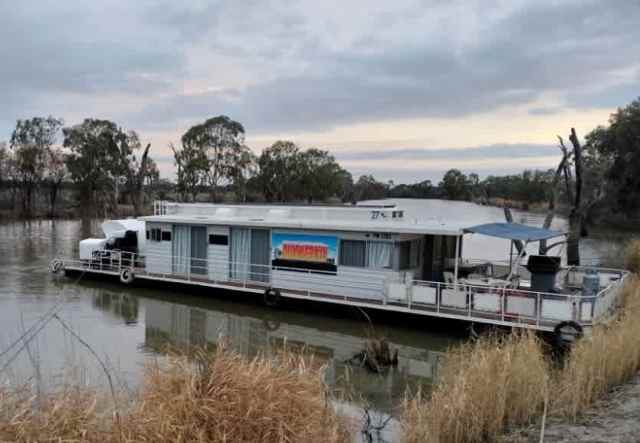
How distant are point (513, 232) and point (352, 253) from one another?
3785 mm

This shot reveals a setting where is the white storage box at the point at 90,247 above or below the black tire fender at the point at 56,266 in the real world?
above

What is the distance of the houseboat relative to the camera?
11.8 m

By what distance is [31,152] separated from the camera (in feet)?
187

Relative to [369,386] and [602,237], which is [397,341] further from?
[602,237]

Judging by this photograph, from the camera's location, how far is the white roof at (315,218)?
44.1ft

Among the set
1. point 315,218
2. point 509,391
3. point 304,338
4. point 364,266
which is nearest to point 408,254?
point 364,266

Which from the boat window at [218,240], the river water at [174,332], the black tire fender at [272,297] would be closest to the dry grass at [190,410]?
the river water at [174,332]

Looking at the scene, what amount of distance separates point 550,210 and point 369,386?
48.9 feet

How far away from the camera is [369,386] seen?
9.28 metres

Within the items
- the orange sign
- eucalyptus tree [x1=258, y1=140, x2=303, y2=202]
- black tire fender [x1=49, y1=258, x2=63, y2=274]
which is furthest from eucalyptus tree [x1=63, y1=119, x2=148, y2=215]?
the orange sign

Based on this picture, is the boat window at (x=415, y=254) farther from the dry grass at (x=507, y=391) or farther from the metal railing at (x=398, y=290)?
the dry grass at (x=507, y=391)

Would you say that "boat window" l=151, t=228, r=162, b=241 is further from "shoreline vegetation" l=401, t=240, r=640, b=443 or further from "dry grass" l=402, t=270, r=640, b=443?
"shoreline vegetation" l=401, t=240, r=640, b=443

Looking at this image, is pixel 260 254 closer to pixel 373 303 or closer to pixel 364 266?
pixel 364 266

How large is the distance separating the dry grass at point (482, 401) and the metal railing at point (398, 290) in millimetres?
4800
